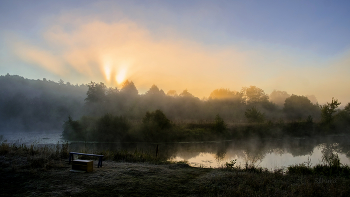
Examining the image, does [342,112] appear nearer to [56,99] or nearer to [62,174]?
[62,174]

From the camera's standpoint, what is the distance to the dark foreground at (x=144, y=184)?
657 cm

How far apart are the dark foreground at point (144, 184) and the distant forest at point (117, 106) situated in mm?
32965

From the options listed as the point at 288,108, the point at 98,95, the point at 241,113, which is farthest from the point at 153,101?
the point at 288,108

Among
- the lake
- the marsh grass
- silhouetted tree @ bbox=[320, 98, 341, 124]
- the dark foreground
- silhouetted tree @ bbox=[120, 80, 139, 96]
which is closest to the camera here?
the dark foreground

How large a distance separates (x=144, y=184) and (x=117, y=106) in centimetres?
4818

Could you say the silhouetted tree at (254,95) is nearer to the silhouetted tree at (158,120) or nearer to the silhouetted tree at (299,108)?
the silhouetted tree at (299,108)

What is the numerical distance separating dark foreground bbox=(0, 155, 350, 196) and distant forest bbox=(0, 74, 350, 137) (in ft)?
108

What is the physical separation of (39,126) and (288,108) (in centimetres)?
6399

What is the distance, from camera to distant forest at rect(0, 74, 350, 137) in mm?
45219

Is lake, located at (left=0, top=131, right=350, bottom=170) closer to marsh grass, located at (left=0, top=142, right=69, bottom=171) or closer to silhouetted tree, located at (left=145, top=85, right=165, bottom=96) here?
marsh grass, located at (left=0, top=142, right=69, bottom=171)

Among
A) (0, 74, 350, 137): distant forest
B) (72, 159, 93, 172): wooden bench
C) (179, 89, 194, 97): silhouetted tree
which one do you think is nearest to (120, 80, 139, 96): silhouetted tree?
(0, 74, 350, 137): distant forest

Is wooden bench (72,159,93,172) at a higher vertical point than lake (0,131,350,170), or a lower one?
higher

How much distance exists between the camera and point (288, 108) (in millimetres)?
61219

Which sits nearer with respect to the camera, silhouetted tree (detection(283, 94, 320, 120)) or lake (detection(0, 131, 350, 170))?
lake (detection(0, 131, 350, 170))
